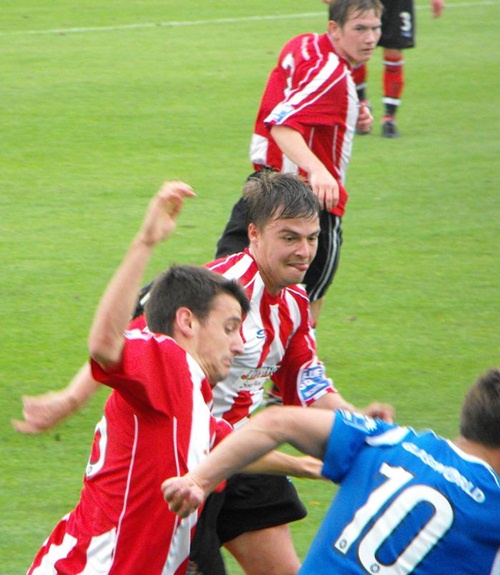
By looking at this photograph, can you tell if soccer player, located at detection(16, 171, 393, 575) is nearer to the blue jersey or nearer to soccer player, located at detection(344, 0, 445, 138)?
the blue jersey

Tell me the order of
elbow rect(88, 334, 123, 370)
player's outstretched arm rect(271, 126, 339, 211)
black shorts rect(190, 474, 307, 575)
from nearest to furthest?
elbow rect(88, 334, 123, 370) → black shorts rect(190, 474, 307, 575) → player's outstretched arm rect(271, 126, 339, 211)

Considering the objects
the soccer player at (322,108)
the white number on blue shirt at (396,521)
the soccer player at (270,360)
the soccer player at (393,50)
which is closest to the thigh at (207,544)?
the soccer player at (270,360)

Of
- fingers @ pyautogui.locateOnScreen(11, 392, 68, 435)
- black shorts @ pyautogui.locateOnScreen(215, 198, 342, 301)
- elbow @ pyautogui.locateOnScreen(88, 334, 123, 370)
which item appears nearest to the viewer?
elbow @ pyautogui.locateOnScreen(88, 334, 123, 370)

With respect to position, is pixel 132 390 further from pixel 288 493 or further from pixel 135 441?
pixel 288 493

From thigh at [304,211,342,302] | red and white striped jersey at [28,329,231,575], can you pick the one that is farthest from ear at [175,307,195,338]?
thigh at [304,211,342,302]

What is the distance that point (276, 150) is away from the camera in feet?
21.7

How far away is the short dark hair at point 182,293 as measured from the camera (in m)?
3.48

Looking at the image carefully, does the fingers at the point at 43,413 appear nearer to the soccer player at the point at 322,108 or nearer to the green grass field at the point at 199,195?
the green grass field at the point at 199,195

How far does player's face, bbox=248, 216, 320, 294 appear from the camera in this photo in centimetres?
434

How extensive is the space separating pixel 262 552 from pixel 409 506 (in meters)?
1.49

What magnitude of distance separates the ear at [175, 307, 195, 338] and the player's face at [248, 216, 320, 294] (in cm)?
92

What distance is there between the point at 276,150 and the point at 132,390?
3626mm

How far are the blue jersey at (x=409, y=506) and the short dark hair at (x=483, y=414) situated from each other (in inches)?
2.2

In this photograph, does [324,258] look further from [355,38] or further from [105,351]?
[105,351]
